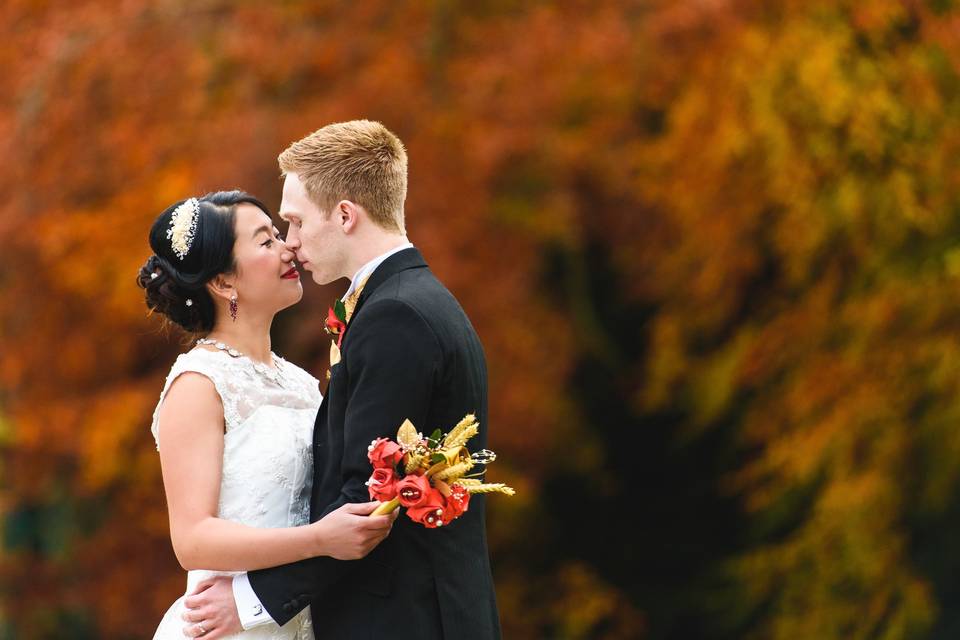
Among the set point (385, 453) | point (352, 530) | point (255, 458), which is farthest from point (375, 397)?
point (255, 458)

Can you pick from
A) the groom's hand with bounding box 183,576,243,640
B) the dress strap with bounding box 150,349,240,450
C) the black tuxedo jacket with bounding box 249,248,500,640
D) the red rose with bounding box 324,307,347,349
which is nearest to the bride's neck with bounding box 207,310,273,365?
the dress strap with bounding box 150,349,240,450

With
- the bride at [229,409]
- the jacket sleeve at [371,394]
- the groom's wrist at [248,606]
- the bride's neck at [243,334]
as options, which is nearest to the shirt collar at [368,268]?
the jacket sleeve at [371,394]

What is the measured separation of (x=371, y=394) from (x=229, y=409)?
1.76 ft

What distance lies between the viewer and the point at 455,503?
2.58 metres

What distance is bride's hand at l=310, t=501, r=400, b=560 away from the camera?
2.67 metres

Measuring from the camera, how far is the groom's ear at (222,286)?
3.21 metres

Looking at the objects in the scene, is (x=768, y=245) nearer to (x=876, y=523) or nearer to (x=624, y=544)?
(x=876, y=523)

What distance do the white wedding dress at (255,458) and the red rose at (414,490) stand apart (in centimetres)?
61

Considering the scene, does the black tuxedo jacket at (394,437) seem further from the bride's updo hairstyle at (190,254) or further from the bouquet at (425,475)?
the bride's updo hairstyle at (190,254)

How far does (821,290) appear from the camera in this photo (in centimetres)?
682

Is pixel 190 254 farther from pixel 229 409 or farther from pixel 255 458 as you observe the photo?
pixel 255 458

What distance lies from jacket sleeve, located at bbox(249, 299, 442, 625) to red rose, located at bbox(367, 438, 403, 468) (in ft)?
0.33

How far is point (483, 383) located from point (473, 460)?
0.30 meters

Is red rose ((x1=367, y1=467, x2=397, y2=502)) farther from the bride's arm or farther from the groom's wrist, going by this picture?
the groom's wrist
